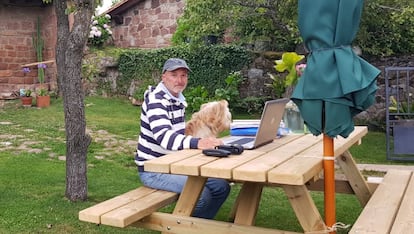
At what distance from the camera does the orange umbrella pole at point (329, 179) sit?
2.51 metres

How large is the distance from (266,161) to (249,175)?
293mm

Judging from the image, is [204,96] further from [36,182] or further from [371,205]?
[371,205]

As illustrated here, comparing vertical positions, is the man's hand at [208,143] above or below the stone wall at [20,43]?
below

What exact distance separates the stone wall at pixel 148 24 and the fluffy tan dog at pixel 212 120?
36.2ft

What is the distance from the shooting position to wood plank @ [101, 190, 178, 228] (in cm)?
261

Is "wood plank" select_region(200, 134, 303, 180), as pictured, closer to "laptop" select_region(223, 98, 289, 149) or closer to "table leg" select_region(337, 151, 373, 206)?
"laptop" select_region(223, 98, 289, 149)

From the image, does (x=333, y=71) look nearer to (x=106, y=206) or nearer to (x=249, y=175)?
(x=249, y=175)

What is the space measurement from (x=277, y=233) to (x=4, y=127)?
7427 mm

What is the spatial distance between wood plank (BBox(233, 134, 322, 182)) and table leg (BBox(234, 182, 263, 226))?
350mm

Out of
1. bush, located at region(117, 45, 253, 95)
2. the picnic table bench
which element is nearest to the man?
the picnic table bench

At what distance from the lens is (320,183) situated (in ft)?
13.1

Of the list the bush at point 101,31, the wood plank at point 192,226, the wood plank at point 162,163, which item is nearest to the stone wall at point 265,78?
the bush at point 101,31

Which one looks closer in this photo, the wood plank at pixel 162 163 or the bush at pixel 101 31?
the wood plank at pixel 162 163

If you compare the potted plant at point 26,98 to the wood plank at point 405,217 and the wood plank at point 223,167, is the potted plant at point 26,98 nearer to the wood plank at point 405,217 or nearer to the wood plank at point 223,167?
the wood plank at point 223,167
